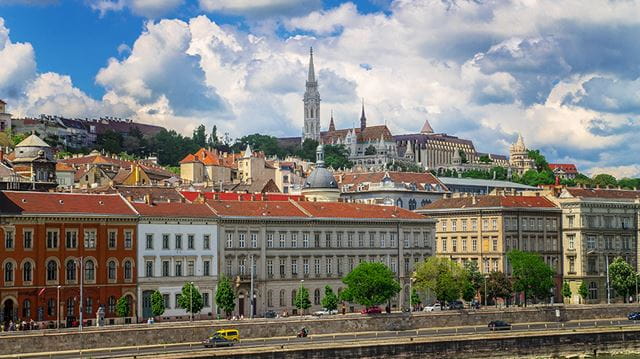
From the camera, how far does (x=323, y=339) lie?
78250 mm

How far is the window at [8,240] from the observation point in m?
85.0

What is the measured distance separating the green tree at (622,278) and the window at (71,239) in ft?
189

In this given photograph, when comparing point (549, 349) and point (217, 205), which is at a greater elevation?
point (217, 205)

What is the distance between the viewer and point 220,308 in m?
96.4

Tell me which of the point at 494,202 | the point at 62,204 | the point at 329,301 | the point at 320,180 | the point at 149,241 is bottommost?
the point at 329,301

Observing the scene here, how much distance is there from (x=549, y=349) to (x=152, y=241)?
3165 centimetres

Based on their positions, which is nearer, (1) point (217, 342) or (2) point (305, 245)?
(1) point (217, 342)

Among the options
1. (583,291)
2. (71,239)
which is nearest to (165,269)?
(71,239)

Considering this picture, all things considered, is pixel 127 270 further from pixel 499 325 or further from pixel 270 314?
pixel 499 325

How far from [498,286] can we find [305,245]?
763 inches

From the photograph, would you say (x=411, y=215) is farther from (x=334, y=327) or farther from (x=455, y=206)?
(x=334, y=327)

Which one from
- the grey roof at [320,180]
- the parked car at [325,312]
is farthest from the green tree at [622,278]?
the parked car at [325,312]

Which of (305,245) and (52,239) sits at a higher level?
(52,239)

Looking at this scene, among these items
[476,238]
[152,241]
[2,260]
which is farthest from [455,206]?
[2,260]
